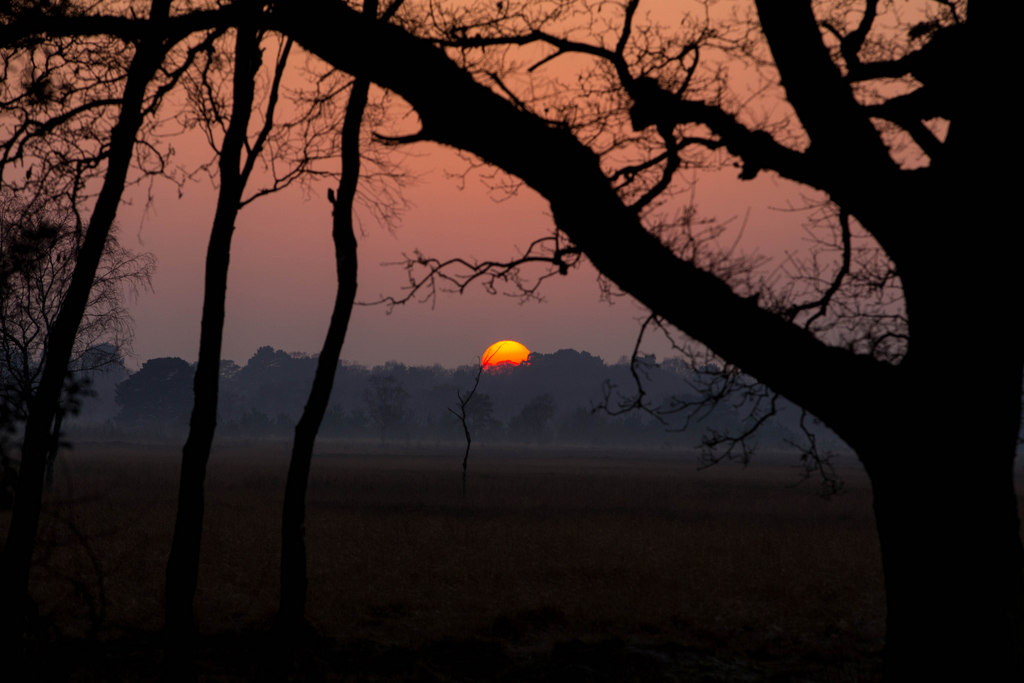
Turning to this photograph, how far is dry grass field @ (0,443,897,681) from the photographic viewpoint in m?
9.54

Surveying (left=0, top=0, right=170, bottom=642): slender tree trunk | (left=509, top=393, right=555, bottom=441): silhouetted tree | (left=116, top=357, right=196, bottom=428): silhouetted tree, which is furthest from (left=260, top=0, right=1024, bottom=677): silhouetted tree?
(left=116, top=357, right=196, bottom=428): silhouetted tree

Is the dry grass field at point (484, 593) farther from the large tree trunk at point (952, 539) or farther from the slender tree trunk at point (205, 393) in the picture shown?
the large tree trunk at point (952, 539)

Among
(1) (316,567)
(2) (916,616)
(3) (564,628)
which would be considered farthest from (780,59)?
(1) (316,567)

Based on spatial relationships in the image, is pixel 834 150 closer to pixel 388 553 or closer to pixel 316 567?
pixel 316 567

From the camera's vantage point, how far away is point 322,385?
27.9 feet

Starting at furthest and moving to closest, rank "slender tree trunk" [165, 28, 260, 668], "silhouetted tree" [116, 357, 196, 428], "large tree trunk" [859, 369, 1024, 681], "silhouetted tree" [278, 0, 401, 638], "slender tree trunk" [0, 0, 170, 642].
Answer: "silhouetted tree" [116, 357, 196, 428], "silhouetted tree" [278, 0, 401, 638], "slender tree trunk" [165, 28, 260, 668], "slender tree trunk" [0, 0, 170, 642], "large tree trunk" [859, 369, 1024, 681]

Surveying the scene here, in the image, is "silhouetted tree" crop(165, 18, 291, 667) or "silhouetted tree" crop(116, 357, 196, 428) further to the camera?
"silhouetted tree" crop(116, 357, 196, 428)

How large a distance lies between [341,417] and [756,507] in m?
126

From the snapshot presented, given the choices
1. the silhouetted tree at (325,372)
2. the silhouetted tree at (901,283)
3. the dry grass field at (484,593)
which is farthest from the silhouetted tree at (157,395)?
the silhouetted tree at (901,283)

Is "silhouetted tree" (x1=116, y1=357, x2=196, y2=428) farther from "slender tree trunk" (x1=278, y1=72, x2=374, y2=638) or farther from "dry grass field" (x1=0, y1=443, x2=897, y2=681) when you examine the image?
"slender tree trunk" (x1=278, y1=72, x2=374, y2=638)

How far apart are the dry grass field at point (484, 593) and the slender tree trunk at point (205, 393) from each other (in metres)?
0.76

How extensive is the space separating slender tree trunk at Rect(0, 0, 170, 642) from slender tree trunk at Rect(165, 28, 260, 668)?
951 mm

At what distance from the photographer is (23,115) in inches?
297

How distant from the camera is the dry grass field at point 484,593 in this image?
31.3 feet
